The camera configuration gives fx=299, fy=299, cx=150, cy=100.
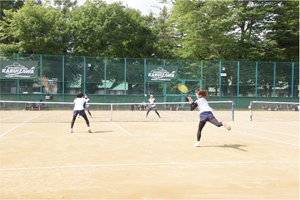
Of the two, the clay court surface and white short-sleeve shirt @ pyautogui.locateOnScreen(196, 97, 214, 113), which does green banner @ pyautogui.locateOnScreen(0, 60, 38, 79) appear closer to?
the clay court surface

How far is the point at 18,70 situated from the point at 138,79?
10.1 m

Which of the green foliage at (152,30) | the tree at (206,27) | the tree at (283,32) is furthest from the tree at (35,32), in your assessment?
the tree at (283,32)

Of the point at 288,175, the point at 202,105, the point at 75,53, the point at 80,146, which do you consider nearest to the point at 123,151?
the point at 80,146

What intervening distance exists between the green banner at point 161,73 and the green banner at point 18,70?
970cm

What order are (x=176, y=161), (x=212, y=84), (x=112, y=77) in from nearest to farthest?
(x=176, y=161)
(x=112, y=77)
(x=212, y=84)

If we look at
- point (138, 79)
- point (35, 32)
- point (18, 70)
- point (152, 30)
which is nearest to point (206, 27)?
point (152, 30)

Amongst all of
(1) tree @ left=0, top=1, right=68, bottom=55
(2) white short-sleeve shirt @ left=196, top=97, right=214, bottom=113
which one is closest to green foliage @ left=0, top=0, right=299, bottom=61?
(1) tree @ left=0, top=1, right=68, bottom=55

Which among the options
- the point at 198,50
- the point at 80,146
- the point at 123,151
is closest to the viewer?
the point at 123,151

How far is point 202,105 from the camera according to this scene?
8.46 m

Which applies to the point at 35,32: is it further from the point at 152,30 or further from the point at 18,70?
the point at 152,30

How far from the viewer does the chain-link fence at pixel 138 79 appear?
24781mm

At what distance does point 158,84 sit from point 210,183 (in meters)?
22.8

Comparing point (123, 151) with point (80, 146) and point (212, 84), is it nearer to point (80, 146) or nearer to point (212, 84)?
point (80, 146)

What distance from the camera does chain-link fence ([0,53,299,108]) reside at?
81.3 ft
